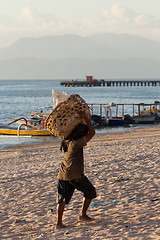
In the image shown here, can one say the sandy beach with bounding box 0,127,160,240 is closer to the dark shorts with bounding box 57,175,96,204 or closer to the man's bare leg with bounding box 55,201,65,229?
the man's bare leg with bounding box 55,201,65,229

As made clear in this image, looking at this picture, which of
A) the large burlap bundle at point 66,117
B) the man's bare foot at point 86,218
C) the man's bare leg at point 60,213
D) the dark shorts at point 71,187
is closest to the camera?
the large burlap bundle at point 66,117

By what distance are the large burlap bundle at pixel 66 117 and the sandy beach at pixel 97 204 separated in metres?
1.62

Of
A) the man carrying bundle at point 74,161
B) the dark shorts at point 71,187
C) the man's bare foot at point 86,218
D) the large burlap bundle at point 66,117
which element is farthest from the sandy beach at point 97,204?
the large burlap bundle at point 66,117

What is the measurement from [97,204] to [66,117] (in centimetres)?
239

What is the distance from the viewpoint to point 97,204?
6.80 metres

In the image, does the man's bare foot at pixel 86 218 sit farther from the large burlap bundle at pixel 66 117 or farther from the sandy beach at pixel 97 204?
the large burlap bundle at pixel 66 117

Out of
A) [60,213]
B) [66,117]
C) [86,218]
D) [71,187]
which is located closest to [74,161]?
[71,187]

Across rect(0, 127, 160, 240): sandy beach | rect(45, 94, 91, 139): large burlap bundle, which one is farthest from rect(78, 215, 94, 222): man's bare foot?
rect(45, 94, 91, 139): large burlap bundle

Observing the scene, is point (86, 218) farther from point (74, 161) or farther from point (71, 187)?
point (74, 161)

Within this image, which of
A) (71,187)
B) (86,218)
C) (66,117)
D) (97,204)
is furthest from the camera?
(97,204)

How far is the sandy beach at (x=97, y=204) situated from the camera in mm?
5363

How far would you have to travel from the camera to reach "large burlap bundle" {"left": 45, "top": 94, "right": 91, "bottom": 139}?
519 centimetres

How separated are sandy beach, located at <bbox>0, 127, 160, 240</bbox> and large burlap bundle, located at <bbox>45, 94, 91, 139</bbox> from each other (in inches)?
63.6

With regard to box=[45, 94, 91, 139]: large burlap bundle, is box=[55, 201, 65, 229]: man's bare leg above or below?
below
